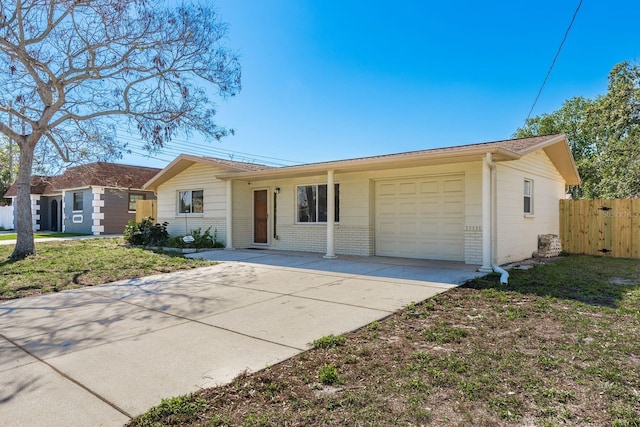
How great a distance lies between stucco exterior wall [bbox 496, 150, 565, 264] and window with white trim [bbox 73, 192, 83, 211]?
2226 cm

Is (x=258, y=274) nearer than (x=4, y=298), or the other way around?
(x=4, y=298)

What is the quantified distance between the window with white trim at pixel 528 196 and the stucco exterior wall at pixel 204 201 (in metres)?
9.92

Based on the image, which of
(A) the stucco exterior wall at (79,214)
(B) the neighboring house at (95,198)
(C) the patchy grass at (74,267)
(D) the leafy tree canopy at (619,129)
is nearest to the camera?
(C) the patchy grass at (74,267)

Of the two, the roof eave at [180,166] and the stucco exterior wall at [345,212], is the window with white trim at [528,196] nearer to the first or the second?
the stucco exterior wall at [345,212]

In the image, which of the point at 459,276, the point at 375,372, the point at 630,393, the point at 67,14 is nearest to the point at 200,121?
the point at 67,14

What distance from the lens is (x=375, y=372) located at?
340 centimetres

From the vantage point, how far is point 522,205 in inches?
422

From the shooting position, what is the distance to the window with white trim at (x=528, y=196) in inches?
441

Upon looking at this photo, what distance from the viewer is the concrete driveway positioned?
302cm

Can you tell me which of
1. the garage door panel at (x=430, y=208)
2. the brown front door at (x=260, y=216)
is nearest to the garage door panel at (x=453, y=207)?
the garage door panel at (x=430, y=208)

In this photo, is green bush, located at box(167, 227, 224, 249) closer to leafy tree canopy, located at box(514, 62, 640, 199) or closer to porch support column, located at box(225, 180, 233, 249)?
porch support column, located at box(225, 180, 233, 249)

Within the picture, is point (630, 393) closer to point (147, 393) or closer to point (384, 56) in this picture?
point (147, 393)

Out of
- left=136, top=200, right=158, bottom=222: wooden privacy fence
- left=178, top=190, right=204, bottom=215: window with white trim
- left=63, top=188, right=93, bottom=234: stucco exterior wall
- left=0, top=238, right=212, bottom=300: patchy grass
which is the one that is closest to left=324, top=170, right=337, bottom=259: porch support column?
left=0, top=238, right=212, bottom=300: patchy grass

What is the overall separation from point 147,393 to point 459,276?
6.39 m
